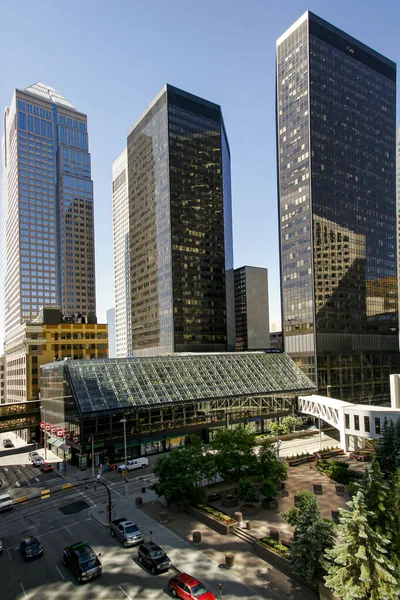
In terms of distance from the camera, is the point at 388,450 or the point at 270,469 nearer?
the point at 270,469

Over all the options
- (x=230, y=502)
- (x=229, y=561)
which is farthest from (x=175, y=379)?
(x=229, y=561)

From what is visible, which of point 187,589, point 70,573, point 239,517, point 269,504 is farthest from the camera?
point 269,504

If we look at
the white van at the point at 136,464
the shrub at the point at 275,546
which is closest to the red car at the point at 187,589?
the shrub at the point at 275,546

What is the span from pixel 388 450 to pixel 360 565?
2915 centimetres

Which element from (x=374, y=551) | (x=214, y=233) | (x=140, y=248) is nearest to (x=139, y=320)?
(x=140, y=248)

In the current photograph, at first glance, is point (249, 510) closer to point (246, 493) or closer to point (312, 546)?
point (246, 493)

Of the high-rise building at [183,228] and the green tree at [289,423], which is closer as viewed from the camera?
the green tree at [289,423]

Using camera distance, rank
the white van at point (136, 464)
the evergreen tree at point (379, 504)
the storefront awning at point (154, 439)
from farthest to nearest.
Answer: the storefront awning at point (154, 439)
the white van at point (136, 464)
the evergreen tree at point (379, 504)

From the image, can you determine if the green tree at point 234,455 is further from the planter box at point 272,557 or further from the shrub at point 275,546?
the planter box at point 272,557

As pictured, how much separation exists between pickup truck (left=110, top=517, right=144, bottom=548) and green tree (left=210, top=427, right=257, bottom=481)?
37.4ft

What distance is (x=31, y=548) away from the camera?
116 ft

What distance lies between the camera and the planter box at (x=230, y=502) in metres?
45.0

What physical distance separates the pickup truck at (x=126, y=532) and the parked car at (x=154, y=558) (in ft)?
10.3

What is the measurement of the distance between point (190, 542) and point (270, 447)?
1648cm
